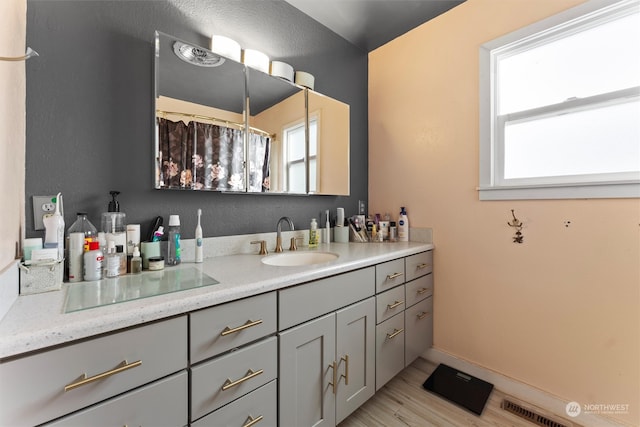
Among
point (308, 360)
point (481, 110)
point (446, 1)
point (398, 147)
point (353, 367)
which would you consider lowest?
point (353, 367)

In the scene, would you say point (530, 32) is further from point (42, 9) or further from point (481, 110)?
point (42, 9)

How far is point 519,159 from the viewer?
1572 mm

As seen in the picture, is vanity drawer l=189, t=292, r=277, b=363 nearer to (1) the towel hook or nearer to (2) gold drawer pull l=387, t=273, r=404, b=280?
(2) gold drawer pull l=387, t=273, r=404, b=280

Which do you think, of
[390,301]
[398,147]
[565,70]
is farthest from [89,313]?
Answer: [565,70]

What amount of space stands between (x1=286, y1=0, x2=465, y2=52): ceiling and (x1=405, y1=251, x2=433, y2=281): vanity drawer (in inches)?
68.0

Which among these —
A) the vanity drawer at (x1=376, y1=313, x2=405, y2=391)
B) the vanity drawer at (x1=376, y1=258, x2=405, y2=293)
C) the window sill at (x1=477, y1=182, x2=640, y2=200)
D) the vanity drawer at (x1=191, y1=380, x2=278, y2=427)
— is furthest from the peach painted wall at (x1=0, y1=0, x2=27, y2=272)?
Result: the window sill at (x1=477, y1=182, x2=640, y2=200)

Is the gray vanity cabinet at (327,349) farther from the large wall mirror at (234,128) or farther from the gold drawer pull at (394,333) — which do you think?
the large wall mirror at (234,128)

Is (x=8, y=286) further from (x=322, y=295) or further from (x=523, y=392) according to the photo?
(x=523, y=392)

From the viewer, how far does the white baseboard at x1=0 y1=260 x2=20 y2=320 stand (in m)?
0.65

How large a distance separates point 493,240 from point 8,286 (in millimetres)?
2126

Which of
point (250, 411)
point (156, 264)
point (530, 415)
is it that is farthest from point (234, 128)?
point (530, 415)

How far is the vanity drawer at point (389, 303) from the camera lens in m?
1.41

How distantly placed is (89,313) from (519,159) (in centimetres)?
210

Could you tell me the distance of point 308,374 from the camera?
1.08 meters
